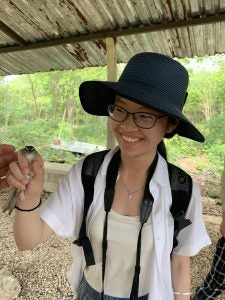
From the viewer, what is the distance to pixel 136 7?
9.05 ft

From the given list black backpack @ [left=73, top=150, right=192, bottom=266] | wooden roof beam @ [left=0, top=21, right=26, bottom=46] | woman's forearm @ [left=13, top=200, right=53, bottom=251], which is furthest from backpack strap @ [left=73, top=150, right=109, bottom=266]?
wooden roof beam @ [left=0, top=21, right=26, bottom=46]

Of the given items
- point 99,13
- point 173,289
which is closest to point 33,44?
point 99,13

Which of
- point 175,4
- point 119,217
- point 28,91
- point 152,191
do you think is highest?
point 28,91

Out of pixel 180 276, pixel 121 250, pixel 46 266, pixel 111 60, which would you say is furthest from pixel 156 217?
pixel 111 60

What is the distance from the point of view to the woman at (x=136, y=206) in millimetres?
1259

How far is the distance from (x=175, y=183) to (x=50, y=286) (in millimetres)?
2243

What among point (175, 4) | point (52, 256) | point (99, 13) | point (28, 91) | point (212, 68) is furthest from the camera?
point (28, 91)

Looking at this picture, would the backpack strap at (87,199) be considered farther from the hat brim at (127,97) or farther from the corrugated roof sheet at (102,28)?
the corrugated roof sheet at (102,28)

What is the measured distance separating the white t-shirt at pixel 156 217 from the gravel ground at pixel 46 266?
188 cm

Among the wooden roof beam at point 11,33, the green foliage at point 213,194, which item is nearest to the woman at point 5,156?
the wooden roof beam at point 11,33

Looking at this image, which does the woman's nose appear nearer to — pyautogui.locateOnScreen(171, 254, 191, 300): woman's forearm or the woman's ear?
the woman's ear

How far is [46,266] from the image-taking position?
338 cm

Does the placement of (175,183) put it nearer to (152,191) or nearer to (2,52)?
(152,191)

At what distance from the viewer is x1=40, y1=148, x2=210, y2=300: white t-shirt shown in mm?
1287
